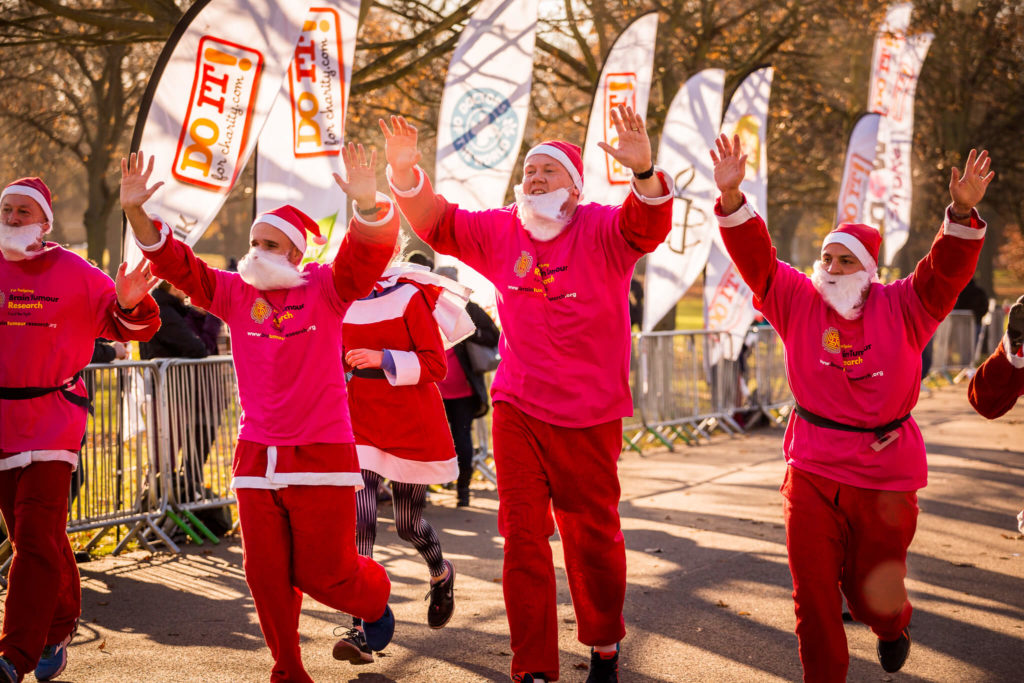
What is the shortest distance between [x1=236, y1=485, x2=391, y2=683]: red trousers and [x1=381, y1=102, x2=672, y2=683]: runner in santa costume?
2.17 feet

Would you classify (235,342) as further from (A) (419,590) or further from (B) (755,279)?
(A) (419,590)

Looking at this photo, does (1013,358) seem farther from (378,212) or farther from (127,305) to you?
(127,305)

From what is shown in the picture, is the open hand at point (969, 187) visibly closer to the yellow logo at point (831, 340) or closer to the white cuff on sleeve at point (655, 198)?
the yellow logo at point (831, 340)

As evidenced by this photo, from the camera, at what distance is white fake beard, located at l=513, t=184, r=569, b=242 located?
4492 mm

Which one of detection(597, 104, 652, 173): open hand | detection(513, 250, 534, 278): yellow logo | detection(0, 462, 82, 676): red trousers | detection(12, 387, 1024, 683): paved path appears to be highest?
detection(597, 104, 652, 173): open hand

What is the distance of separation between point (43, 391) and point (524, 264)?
210 centimetres

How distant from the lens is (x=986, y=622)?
5.70m

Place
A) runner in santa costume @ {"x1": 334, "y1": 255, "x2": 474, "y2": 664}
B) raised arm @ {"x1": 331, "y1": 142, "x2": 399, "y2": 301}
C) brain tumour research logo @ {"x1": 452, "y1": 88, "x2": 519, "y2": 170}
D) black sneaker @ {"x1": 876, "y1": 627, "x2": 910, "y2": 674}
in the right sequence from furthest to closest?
1. brain tumour research logo @ {"x1": 452, "y1": 88, "x2": 519, "y2": 170}
2. runner in santa costume @ {"x1": 334, "y1": 255, "x2": 474, "y2": 664}
3. black sneaker @ {"x1": 876, "y1": 627, "x2": 910, "y2": 674}
4. raised arm @ {"x1": 331, "y1": 142, "x2": 399, "y2": 301}

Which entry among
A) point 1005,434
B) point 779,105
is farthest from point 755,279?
point 779,105

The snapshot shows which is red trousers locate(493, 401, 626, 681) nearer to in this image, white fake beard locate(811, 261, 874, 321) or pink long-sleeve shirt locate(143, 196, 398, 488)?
pink long-sleeve shirt locate(143, 196, 398, 488)

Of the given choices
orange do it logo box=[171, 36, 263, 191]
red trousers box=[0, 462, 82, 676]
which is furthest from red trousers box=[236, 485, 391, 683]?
orange do it logo box=[171, 36, 263, 191]

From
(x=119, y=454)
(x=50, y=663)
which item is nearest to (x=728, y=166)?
(x=50, y=663)

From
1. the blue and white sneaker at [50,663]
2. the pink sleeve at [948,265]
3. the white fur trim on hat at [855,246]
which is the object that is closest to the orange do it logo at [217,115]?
the blue and white sneaker at [50,663]

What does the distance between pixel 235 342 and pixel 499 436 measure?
44.4 inches
